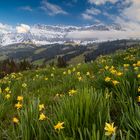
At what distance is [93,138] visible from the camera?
2.54 meters

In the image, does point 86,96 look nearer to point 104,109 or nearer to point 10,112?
point 104,109

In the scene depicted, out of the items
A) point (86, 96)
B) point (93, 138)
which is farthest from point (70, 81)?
point (93, 138)

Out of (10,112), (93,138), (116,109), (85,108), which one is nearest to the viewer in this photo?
(93,138)

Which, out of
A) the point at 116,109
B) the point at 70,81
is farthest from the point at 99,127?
the point at 70,81

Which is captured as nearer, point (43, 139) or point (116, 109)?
point (43, 139)

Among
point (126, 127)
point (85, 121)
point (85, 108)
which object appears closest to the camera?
point (126, 127)

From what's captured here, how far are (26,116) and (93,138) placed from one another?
52.0 inches

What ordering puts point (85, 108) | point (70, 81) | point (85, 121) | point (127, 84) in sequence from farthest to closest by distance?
point (70, 81), point (127, 84), point (85, 108), point (85, 121)

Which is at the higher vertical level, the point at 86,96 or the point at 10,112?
the point at 86,96

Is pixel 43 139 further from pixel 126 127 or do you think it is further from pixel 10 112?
pixel 10 112

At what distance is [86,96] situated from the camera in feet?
12.7

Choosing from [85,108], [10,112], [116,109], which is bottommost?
[10,112]

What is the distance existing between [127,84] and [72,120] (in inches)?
74.0

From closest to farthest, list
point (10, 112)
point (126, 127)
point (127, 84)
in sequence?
point (126, 127), point (127, 84), point (10, 112)
